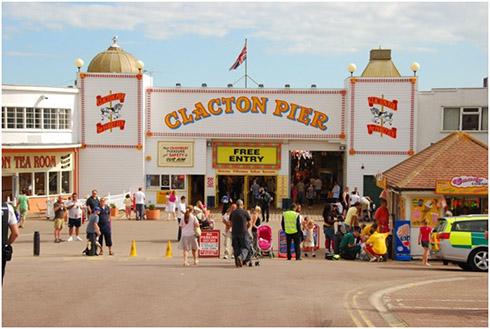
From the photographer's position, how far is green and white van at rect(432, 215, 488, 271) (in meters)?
18.6

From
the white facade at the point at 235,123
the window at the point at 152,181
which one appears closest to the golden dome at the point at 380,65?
the white facade at the point at 235,123

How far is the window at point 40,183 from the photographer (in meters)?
35.7

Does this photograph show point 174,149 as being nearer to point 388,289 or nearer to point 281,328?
point 388,289

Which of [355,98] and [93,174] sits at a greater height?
[355,98]

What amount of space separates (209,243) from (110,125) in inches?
699

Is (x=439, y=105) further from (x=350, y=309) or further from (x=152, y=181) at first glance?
(x=350, y=309)

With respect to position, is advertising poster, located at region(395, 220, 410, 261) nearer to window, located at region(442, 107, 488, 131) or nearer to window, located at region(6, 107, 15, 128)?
window, located at region(442, 107, 488, 131)

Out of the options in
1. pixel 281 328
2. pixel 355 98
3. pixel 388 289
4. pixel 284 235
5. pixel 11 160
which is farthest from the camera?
pixel 355 98

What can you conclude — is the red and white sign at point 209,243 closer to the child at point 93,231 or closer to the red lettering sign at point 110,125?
the child at point 93,231

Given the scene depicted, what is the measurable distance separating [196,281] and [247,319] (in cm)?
407

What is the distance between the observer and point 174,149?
124 feet

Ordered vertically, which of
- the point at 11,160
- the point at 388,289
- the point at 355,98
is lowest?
the point at 388,289

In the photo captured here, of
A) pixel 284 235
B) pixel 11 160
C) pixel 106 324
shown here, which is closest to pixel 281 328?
pixel 106 324

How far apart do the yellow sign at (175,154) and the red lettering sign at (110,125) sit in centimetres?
198
